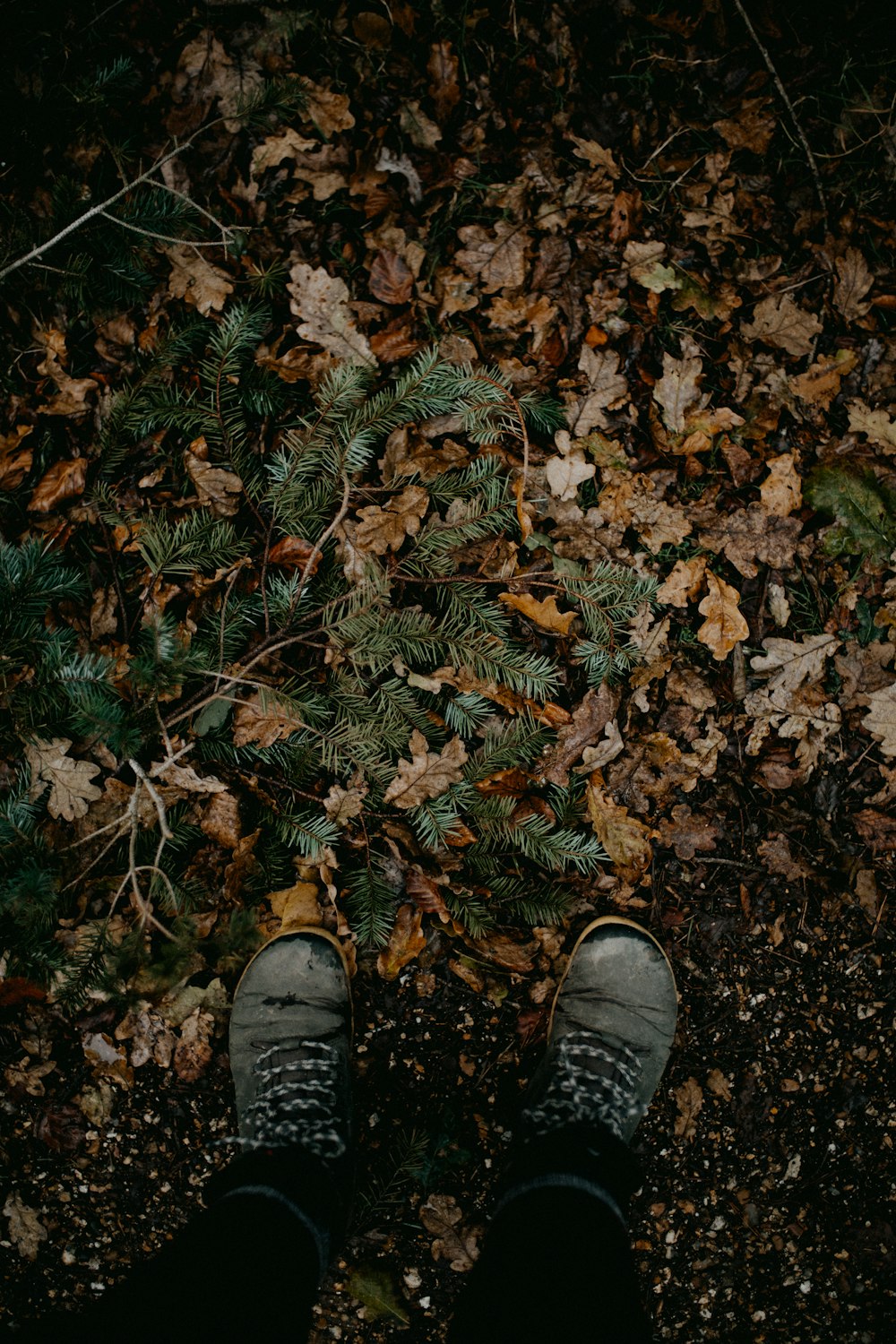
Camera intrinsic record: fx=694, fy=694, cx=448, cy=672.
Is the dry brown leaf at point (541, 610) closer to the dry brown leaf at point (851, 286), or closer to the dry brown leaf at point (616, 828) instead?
the dry brown leaf at point (616, 828)

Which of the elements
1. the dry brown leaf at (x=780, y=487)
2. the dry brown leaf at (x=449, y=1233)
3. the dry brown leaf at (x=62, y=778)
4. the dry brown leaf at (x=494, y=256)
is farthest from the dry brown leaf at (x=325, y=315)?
the dry brown leaf at (x=449, y=1233)

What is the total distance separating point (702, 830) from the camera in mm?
2195

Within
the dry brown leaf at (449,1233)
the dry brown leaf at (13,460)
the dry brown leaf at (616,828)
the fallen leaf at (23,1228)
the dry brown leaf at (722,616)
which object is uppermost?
the dry brown leaf at (13,460)

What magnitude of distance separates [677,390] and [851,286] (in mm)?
692

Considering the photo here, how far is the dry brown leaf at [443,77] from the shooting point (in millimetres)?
2191

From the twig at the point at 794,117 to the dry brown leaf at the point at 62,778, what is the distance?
288 cm

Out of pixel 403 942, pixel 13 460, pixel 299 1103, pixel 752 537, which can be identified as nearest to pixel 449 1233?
pixel 299 1103

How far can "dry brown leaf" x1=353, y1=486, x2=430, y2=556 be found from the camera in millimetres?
2025

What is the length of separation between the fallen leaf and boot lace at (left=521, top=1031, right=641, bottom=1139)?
158cm

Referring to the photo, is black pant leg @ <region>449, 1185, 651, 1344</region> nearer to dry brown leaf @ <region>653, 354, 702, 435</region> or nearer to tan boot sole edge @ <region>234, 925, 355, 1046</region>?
tan boot sole edge @ <region>234, 925, 355, 1046</region>

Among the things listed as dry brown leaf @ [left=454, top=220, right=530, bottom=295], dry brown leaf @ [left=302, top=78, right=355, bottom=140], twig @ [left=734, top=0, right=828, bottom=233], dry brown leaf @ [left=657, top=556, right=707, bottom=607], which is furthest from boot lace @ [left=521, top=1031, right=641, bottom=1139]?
dry brown leaf @ [left=302, top=78, right=355, bottom=140]

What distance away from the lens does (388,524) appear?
2035 mm

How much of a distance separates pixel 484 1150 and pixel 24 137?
11.4 feet

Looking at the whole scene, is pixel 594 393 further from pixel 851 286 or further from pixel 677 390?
pixel 851 286
